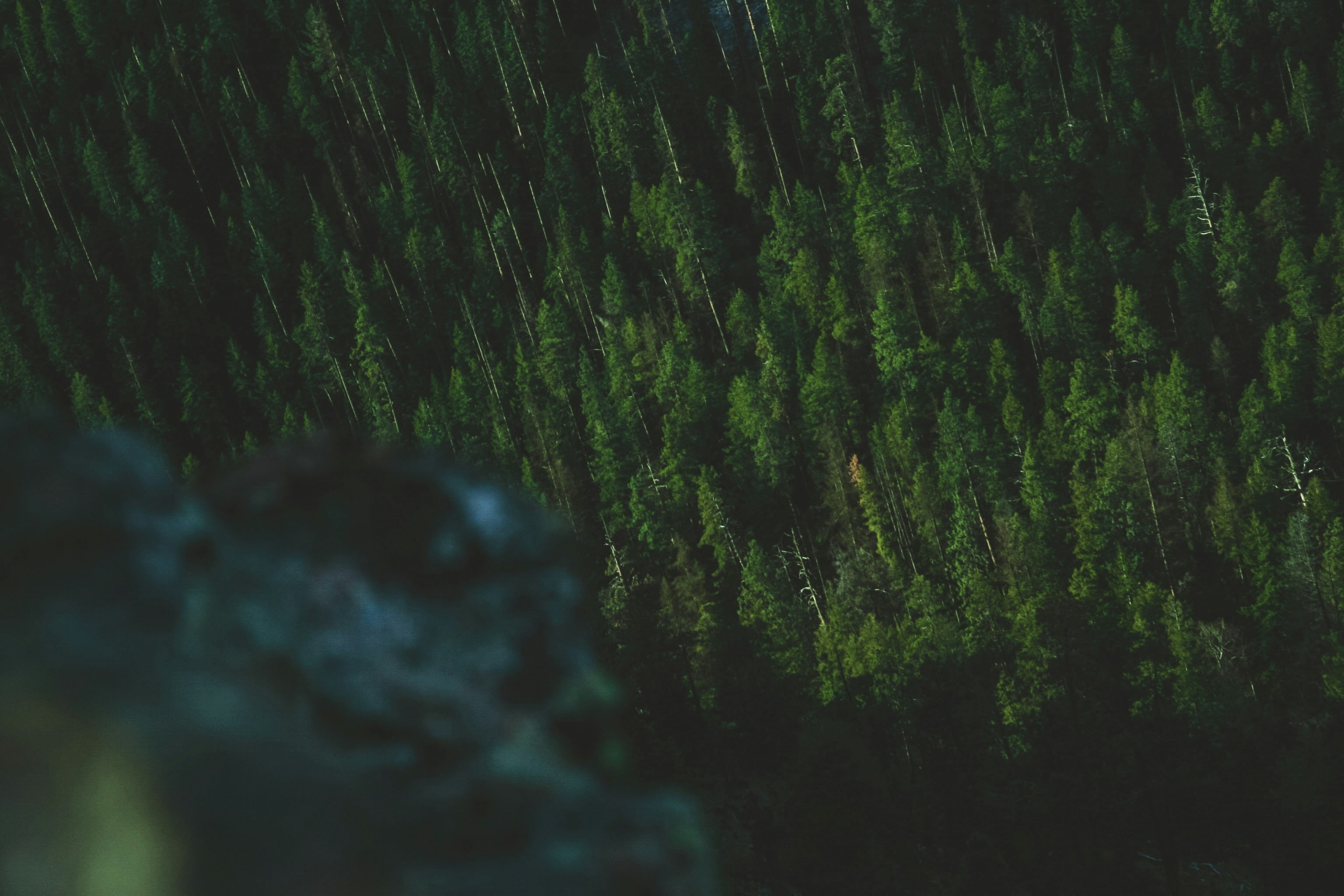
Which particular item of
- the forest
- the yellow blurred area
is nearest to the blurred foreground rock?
the yellow blurred area

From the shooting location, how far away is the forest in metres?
73.5

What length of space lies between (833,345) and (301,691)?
110 meters

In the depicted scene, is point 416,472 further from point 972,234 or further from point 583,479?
point 972,234

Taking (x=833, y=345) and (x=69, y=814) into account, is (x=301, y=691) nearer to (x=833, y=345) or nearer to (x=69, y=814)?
(x=69, y=814)

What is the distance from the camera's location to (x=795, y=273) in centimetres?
11569

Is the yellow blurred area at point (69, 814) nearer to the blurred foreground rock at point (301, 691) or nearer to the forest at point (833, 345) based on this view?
the blurred foreground rock at point (301, 691)

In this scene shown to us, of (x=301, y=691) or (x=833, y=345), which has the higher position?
(x=833, y=345)

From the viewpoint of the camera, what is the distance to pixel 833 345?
111m

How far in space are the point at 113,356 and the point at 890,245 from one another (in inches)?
3514

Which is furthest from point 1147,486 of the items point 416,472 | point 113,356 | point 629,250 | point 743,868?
point 113,356

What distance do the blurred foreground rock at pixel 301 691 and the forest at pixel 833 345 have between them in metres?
71.9

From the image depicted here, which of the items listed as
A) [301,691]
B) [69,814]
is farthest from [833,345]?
[69,814]

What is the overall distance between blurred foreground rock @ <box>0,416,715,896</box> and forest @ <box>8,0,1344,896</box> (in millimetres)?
71888

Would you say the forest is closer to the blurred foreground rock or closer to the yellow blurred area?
the blurred foreground rock
